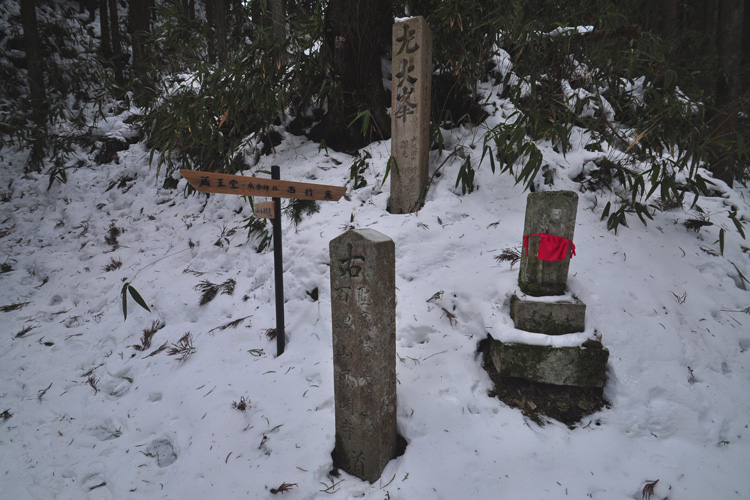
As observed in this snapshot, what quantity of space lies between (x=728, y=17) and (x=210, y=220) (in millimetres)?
7512

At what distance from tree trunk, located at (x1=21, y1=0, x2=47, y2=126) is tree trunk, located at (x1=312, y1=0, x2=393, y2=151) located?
5656mm

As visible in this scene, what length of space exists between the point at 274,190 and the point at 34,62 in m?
7.60

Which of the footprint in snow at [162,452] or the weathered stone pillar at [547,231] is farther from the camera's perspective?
A: the weathered stone pillar at [547,231]

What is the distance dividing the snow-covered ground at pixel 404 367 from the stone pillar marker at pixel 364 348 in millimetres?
156

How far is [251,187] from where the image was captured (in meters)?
2.03

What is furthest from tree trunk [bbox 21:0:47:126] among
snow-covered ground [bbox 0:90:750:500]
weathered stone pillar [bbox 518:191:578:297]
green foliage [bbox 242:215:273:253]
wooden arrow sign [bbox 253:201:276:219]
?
weathered stone pillar [bbox 518:191:578:297]

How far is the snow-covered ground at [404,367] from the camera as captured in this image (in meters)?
1.72

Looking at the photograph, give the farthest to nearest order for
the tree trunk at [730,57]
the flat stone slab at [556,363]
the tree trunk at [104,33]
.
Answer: the tree trunk at [104,33] → the tree trunk at [730,57] → the flat stone slab at [556,363]

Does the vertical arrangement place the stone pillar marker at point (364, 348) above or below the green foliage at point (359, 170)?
below

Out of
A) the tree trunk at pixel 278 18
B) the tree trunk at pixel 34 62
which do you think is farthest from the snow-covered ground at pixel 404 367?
the tree trunk at pixel 34 62

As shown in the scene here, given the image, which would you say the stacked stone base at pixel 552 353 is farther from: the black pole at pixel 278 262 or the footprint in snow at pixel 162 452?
the footprint in snow at pixel 162 452

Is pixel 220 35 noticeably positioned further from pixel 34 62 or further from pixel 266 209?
pixel 266 209

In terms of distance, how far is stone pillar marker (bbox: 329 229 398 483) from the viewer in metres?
1.59

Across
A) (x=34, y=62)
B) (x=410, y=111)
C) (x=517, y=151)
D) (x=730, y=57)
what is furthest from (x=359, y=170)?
(x=34, y=62)
